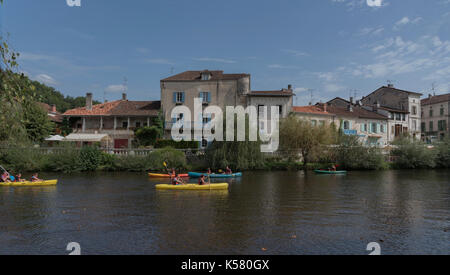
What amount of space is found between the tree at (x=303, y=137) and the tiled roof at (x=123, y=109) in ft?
53.7

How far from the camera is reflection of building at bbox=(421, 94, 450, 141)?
5253 cm

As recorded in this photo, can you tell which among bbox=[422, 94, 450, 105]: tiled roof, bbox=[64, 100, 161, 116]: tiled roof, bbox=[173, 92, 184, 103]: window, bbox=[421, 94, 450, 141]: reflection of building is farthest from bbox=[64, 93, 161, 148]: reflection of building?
bbox=[422, 94, 450, 105]: tiled roof

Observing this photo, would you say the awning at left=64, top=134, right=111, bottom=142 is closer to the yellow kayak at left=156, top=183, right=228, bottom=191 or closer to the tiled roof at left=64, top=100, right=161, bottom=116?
the tiled roof at left=64, top=100, right=161, bottom=116

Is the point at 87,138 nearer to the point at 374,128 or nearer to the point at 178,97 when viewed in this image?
the point at 178,97

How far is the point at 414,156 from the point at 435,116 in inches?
975

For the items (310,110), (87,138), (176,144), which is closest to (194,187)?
(176,144)

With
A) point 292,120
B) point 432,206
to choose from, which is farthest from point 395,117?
point 432,206

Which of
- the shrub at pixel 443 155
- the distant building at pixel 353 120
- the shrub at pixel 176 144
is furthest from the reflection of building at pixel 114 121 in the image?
the shrub at pixel 443 155

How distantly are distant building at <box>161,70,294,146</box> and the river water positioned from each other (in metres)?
22.0

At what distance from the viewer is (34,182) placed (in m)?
20.7

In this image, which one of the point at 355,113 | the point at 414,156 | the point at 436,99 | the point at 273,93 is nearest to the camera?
the point at 414,156

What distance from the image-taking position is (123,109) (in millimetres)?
41812
